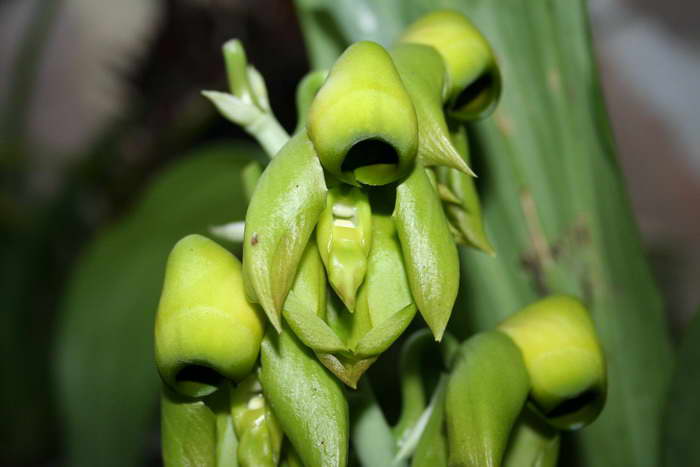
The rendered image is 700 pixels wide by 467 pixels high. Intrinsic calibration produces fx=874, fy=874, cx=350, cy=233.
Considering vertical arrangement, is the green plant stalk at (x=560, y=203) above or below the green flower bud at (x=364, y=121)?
below

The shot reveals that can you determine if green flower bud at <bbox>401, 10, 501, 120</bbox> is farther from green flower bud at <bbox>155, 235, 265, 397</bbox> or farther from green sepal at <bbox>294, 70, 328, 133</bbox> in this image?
green flower bud at <bbox>155, 235, 265, 397</bbox>

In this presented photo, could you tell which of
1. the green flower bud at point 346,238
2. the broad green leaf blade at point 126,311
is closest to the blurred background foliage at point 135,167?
the broad green leaf blade at point 126,311

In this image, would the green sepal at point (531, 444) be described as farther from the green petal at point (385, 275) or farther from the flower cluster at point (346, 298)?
the green petal at point (385, 275)

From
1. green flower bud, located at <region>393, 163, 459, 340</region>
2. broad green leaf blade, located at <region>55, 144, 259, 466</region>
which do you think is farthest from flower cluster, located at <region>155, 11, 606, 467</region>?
broad green leaf blade, located at <region>55, 144, 259, 466</region>

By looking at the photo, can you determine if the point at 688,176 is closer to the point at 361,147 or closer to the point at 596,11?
the point at 596,11

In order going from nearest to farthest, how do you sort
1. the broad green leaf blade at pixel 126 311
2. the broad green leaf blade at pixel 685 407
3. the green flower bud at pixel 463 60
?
the green flower bud at pixel 463 60, the broad green leaf blade at pixel 685 407, the broad green leaf blade at pixel 126 311

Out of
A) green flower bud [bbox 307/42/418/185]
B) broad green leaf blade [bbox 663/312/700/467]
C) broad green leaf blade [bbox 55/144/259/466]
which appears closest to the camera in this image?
green flower bud [bbox 307/42/418/185]
